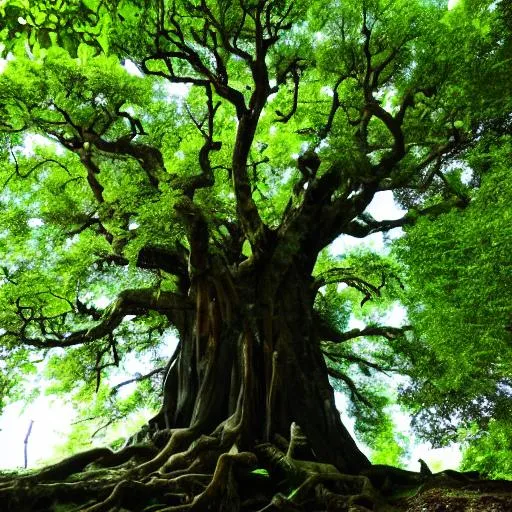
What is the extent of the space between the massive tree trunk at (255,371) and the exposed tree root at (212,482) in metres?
0.46

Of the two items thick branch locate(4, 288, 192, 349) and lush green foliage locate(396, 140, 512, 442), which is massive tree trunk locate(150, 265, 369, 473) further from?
lush green foliage locate(396, 140, 512, 442)

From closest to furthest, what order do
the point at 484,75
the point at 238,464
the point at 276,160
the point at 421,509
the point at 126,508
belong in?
1. the point at 421,509
2. the point at 126,508
3. the point at 238,464
4. the point at 484,75
5. the point at 276,160

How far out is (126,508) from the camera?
16.7 ft

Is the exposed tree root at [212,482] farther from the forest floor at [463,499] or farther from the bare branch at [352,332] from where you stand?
the bare branch at [352,332]

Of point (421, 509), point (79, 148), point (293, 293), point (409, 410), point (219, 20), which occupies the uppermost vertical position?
point (219, 20)

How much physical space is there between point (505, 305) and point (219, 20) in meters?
5.74

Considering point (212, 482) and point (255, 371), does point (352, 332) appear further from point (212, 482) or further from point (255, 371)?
point (212, 482)

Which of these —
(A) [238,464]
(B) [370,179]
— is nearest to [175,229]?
(A) [238,464]

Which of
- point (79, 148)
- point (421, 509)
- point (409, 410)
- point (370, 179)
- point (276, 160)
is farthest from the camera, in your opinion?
point (276, 160)

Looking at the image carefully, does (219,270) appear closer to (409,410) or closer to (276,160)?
(276,160)

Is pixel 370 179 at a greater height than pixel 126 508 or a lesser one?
greater

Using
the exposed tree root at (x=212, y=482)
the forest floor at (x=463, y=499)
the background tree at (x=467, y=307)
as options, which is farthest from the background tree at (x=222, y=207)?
the background tree at (x=467, y=307)

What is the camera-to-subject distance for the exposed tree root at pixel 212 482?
16.4 feet

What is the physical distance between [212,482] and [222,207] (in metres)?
3.83
